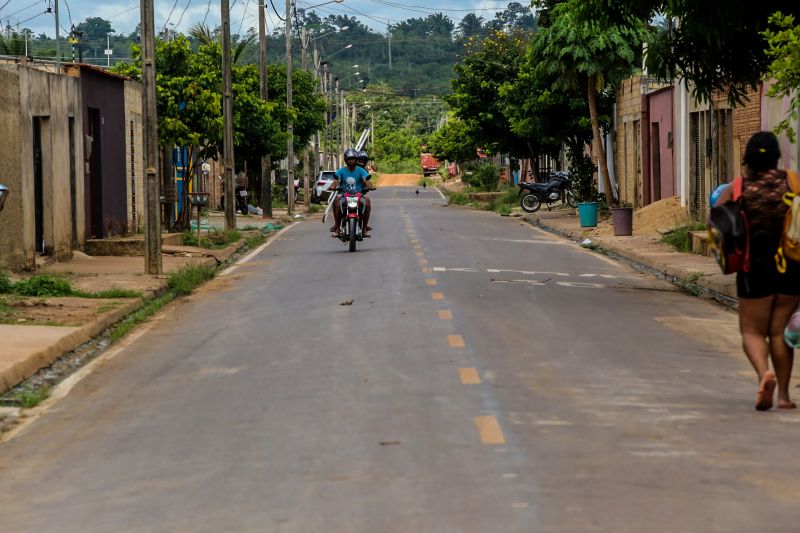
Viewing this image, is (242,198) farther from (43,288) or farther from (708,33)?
(708,33)

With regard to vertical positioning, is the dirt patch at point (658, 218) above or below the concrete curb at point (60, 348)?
above

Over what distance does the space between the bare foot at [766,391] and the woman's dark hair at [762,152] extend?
1476 millimetres

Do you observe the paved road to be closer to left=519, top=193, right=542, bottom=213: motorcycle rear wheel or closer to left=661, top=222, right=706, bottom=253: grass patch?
left=661, top=222, right=706, bottom=253: grass patch

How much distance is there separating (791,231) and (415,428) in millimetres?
2921

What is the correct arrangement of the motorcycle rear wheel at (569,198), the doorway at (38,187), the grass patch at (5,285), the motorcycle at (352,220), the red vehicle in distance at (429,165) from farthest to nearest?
the red vehicle in distance at (429,165), the motorcycle rear wheel at (569,198), the motorcycle at (352,220), the doorway at (38,187), the grass patch at (5,285)

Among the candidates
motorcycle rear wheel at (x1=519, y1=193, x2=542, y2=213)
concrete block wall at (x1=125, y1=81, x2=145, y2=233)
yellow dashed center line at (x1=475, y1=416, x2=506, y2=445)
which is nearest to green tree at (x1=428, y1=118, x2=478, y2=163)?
motorcycle rear wheel at (x1=519, y1=193, x2=542, y2=213)

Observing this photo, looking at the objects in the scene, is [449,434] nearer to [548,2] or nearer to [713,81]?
[713,81]

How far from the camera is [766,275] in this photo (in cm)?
982

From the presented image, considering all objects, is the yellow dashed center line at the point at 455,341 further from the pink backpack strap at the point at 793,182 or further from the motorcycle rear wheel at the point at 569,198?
the motorcycle rear wheel at the point at 569,198

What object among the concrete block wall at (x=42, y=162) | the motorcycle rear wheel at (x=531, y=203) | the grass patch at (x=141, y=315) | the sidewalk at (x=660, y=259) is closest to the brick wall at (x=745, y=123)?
the sidewalk at (x=660, y=259)

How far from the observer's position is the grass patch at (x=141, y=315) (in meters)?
15.4

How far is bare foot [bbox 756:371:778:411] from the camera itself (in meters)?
9.57

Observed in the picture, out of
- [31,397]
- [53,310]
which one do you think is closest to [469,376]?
[31,397]

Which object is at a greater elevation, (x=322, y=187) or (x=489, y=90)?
(x=489, y=90)
